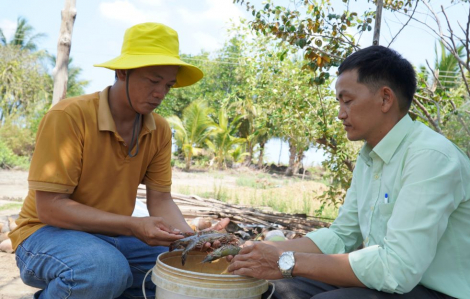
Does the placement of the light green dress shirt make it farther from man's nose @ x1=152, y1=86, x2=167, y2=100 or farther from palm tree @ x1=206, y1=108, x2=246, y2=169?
palm tree @ x1=206, y1=108, x2=246, y2=169

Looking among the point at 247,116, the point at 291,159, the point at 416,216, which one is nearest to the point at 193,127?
Result: the point at 247,116

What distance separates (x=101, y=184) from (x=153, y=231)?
20.1 inches

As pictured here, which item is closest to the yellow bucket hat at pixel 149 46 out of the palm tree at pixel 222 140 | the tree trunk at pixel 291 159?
the palm tree at pixel 222 140

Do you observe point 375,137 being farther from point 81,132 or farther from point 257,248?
point 81,132

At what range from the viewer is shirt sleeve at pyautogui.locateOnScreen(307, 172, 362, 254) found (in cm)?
251

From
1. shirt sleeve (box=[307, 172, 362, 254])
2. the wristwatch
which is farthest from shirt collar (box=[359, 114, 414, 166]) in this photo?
the wristwatch

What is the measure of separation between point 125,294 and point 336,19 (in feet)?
12.3

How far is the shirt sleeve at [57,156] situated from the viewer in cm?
244

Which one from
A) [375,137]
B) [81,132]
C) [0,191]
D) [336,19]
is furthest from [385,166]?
[0,191]

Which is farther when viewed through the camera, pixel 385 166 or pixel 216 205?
pixel 216 205

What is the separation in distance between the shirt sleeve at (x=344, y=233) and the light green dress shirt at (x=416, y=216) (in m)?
0.23

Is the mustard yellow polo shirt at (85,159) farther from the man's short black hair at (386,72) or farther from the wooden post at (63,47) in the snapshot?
the wooden post at (63,47)

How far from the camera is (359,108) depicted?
87.0 inches

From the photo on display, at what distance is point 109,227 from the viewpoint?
2.53 m
